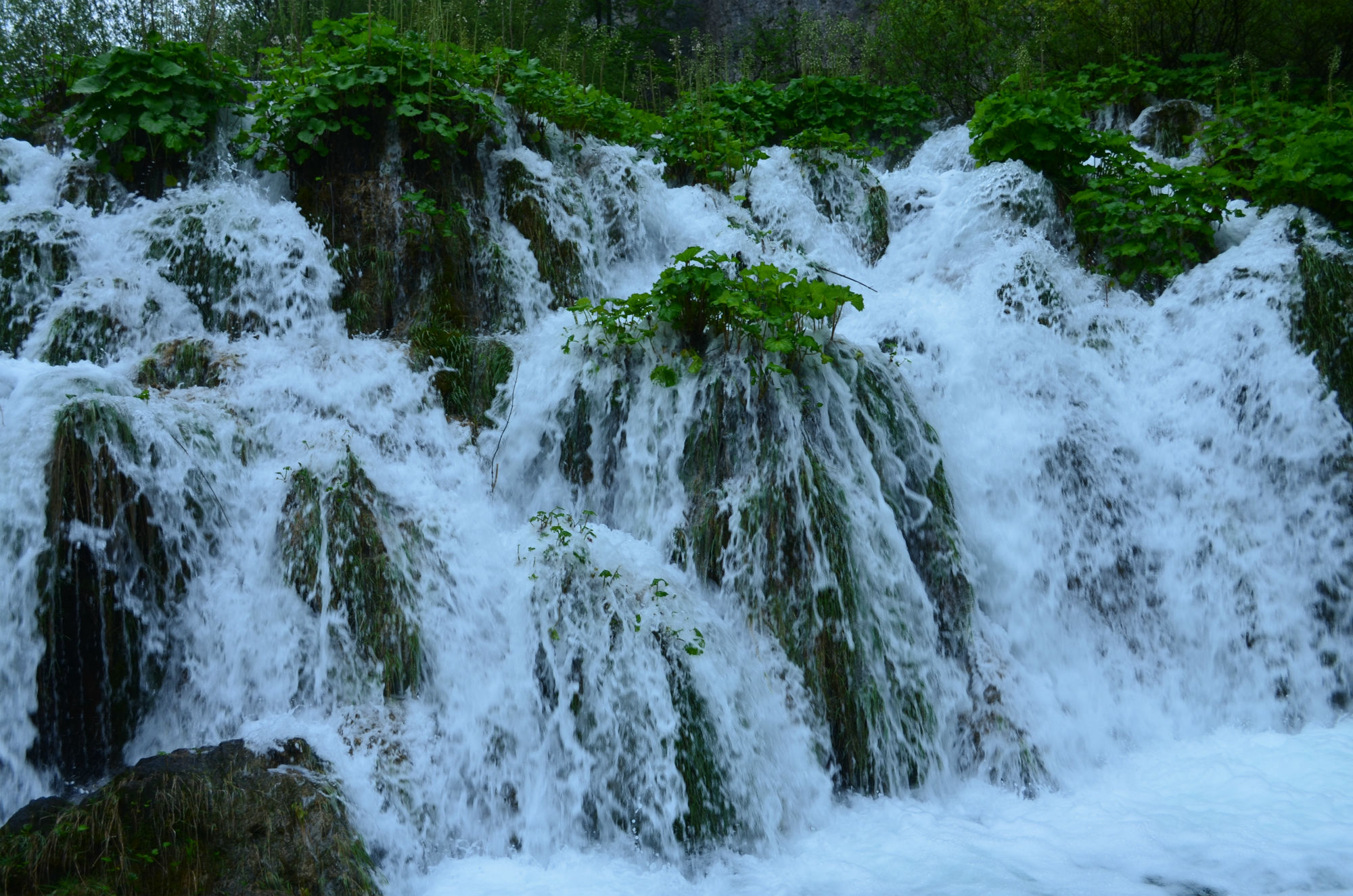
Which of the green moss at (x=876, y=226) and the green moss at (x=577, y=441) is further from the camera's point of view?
the green moss at (x=876, y=226)

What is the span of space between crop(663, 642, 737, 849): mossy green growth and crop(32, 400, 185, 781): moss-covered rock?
2441 mm

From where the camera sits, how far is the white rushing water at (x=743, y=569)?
402 cm

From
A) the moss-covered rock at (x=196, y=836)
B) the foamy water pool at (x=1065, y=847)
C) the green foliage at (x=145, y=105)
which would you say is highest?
the green foliage at (x=145, y=105)

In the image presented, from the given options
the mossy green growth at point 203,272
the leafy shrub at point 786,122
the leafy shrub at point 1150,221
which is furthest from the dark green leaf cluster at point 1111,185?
the mossy green growth at point 203,272

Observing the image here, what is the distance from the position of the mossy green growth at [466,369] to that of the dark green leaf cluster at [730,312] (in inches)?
28.6

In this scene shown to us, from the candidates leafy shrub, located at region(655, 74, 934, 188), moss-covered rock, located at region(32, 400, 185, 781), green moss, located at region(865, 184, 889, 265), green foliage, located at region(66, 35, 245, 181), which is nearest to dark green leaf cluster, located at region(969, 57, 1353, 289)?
green moss, located at region(865, 184, 889, 265)

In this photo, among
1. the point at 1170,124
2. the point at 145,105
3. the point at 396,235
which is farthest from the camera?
the point at 1170,124

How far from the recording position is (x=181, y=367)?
539 centimetres

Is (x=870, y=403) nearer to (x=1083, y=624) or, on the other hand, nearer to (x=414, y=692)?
(x=1083, y=624)

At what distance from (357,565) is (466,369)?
188cm

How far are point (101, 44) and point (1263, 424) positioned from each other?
1034 centimetres

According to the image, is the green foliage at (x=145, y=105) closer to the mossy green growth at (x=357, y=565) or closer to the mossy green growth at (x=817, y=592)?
the mossy green growth at (x=357, y=565)

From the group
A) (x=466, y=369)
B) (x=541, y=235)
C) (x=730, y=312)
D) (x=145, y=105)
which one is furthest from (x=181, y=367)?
(x=730, y=312)

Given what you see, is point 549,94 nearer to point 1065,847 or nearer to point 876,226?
point 876,226
